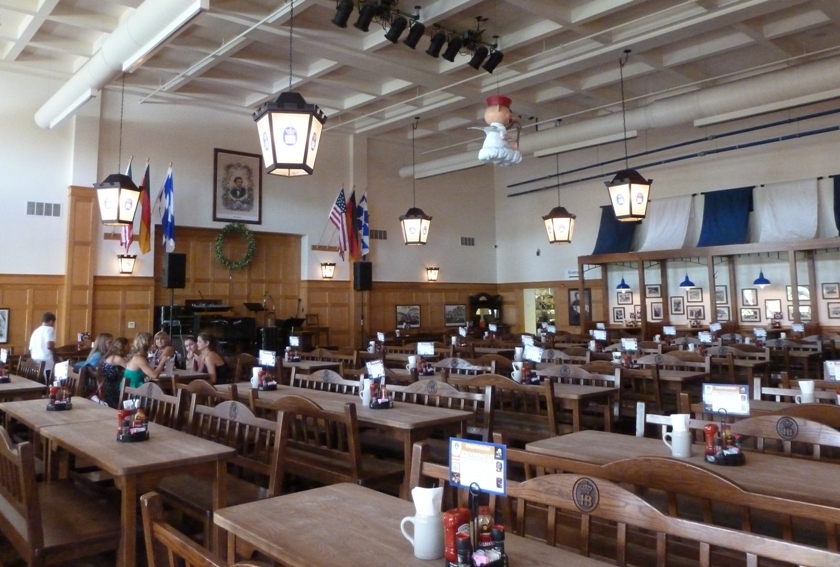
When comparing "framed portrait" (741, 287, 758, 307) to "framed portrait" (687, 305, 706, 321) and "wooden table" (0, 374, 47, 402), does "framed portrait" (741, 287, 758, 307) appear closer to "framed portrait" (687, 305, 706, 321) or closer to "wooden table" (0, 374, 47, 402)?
"framed portrait" (687, 305, 706, 321)

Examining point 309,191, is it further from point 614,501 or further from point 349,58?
point 614,501

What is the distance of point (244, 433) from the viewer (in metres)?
3.56

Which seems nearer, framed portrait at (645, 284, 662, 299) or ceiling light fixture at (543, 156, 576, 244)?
ceiling light fixture at (543, 156, 576, 244)

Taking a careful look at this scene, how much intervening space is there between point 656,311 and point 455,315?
5.42 m

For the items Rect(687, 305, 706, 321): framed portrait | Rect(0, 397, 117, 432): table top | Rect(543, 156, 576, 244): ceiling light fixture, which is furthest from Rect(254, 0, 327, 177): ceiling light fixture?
Rect(687, 305, 706, 321): framed portrait

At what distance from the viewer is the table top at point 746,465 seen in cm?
207

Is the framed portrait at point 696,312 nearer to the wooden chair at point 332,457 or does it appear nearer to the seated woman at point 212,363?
the seated woman at point 212,363

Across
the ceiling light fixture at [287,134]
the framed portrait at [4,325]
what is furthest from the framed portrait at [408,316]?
the ceiling light fixture at [287,134]

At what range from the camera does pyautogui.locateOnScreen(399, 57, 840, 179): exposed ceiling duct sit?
29.8ft

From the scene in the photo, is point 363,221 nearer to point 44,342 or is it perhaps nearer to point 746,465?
point 44,342

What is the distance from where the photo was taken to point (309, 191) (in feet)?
46.9

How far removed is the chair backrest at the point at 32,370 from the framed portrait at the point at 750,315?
546 inches

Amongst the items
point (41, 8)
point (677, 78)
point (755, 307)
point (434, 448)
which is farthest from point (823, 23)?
point (41, 8)

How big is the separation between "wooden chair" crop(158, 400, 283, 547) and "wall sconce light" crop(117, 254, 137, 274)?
29.0 ft
